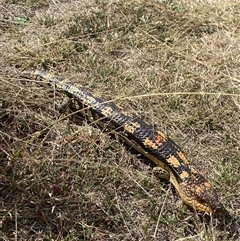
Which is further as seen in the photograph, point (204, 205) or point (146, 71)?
point (146, 71)

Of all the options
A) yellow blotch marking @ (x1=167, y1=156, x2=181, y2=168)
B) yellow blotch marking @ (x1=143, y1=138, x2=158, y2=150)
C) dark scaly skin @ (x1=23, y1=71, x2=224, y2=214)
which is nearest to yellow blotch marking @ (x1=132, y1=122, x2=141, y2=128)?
dark scaly skin @ (x1=23, y1=71, x2=224, y2=214)

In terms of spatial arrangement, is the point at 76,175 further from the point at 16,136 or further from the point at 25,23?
the point at 25,23

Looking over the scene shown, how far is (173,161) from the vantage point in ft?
13.8

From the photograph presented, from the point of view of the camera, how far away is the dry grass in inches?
148

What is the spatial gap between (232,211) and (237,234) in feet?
0.63

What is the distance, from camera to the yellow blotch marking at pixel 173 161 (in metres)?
4.17

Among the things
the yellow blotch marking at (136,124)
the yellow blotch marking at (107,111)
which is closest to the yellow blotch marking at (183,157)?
the yellow blotch marking at (136,124)

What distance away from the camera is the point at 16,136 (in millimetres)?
4129

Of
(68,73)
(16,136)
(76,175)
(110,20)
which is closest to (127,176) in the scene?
(76,175)

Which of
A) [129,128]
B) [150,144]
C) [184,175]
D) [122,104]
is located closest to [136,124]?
[129,128]

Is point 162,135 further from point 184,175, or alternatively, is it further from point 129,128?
point 184,175

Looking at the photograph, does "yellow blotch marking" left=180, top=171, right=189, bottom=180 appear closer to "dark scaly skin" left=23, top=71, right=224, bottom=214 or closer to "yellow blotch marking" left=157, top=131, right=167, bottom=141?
"dark scaly skin" left=23, top=71, right=224, bottom=214

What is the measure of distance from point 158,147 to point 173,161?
0.18m

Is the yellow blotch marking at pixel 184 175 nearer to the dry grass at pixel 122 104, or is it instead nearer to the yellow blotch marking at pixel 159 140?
the dry grass at pixel 122 104
